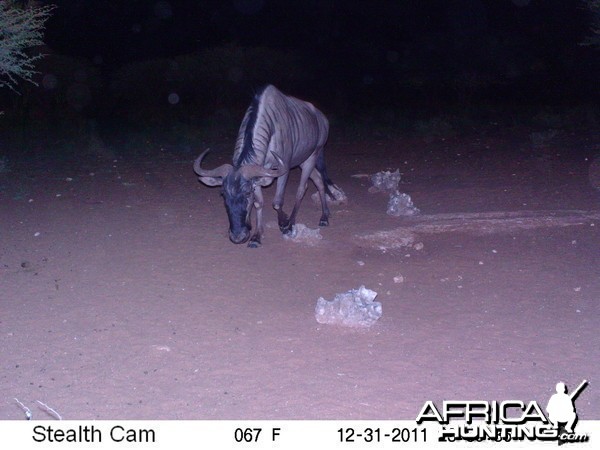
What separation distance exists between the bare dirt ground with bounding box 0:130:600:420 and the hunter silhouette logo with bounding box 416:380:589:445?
0.60 feet

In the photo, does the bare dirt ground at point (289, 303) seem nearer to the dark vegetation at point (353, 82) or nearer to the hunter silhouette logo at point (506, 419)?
the hunter silhouette logo at point (506, 419)

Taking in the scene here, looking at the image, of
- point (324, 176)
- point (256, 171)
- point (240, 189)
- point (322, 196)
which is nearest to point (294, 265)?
point (240, 189)

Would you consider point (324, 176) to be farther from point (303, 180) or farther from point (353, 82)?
point (353, 82)

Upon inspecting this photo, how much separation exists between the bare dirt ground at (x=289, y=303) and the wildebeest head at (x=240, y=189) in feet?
1.21

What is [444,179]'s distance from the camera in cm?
1235

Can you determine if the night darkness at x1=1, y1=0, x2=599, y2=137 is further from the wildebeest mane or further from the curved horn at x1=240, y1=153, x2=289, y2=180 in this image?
the curved horn at x1=240, y1=153, x2=289, y2=180

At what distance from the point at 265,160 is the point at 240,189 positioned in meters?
0.83

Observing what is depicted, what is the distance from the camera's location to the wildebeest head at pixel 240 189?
26.0 ft

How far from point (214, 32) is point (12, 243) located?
3088 centimetres

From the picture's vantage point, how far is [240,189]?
7.93 metres

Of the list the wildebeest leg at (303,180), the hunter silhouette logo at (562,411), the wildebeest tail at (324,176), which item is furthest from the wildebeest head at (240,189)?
the hunter silhouette logo at (562,411)

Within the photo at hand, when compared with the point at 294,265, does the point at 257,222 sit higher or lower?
higher

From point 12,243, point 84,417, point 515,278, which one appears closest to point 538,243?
point 515,278

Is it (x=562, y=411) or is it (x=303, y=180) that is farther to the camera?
(x=303, y=180)
